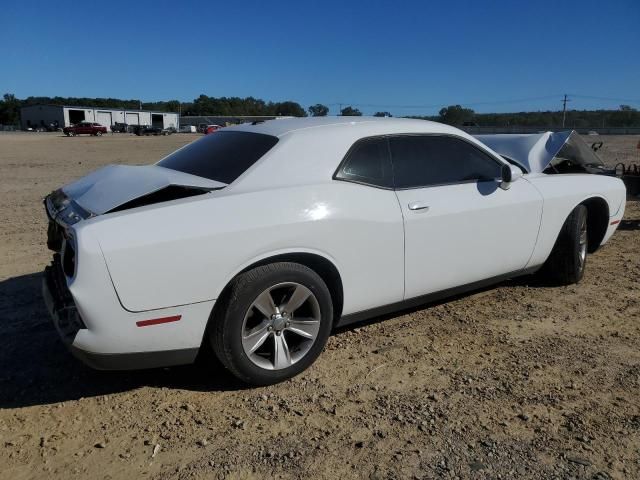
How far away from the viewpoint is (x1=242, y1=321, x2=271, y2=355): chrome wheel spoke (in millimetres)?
3055

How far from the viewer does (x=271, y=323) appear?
3.12m

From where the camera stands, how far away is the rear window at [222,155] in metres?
3.39

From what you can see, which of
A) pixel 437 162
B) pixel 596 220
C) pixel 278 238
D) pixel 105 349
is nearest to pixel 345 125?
pixel 437 162

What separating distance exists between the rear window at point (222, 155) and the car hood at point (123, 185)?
0.34 ft

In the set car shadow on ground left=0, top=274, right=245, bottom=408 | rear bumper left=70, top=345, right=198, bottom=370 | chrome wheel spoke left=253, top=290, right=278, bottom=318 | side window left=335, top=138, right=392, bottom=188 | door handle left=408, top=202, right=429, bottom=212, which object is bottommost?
car shadow on ground left=0, top=274, right=245, bottom=408

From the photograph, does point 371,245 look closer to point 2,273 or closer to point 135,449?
point 135,449

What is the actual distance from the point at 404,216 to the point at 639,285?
288 centimetres

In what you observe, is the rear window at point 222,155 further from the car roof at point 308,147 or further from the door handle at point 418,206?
the door handle at point 418,206

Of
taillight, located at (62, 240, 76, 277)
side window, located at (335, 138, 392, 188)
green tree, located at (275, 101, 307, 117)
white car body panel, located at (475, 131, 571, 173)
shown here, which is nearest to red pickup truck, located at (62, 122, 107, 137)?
green tree, located at (275, 101, 307, 117)

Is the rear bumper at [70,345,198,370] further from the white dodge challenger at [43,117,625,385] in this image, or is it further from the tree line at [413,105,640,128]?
the tree line at [413,105,640,128]

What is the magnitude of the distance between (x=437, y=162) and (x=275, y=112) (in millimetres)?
86473

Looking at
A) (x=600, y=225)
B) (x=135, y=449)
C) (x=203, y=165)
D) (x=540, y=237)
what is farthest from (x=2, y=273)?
(x=600, y=225)

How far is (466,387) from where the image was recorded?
3.21 metres

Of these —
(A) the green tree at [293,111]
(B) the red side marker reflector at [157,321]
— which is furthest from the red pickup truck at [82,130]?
(B) the red side marker reflector at [157,321]
